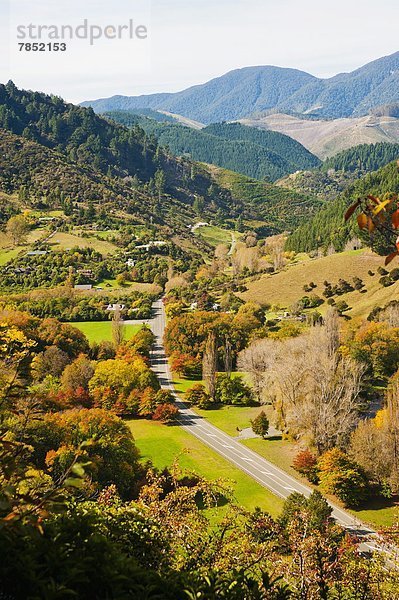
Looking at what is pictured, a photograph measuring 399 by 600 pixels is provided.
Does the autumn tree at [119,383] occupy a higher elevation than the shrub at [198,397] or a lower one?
higher

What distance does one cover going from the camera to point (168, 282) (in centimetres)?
8312

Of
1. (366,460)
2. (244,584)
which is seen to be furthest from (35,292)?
(244,584)

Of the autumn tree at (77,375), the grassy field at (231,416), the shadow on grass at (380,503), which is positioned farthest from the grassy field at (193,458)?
the autumn tree at (77,375)

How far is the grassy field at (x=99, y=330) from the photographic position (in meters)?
59.1

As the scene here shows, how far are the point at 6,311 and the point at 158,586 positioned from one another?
49.8m

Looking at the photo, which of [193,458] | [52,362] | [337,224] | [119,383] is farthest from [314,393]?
[337,224]

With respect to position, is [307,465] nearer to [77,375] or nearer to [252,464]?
[252,464]

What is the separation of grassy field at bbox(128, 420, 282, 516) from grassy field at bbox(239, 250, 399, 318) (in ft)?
118

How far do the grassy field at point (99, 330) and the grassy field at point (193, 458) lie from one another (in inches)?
807

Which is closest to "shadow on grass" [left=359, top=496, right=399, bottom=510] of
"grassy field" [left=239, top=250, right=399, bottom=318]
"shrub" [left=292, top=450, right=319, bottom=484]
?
"shrub" [left=292, top=450, right=319, bottom=484]

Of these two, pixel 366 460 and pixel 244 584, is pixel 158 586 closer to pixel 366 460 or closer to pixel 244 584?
pixel 244 584

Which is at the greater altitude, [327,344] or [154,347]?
[327,344]

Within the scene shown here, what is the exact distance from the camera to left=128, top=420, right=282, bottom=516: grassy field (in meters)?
27.5

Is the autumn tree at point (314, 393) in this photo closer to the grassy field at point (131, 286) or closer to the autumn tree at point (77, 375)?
the autumn tree at point (77, 375)
